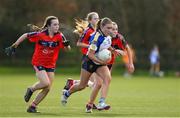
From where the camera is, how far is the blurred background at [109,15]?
47.2 m

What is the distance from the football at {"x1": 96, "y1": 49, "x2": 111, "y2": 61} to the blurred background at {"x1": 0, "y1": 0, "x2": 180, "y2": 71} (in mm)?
31961

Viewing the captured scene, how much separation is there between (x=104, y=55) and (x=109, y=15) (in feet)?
106

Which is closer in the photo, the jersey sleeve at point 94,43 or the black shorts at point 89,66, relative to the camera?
the jersey sleeve at point 94,43

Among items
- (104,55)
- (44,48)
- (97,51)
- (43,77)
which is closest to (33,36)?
(44,48)

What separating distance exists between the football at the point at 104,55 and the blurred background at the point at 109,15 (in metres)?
32.0

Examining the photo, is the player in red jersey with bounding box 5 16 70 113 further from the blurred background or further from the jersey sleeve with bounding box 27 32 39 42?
the blurred background

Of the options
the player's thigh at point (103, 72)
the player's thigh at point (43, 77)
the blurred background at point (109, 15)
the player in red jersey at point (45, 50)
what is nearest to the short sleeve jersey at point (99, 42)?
the player's thigh at point (103, 72)

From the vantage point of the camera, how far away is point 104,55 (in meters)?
14.2

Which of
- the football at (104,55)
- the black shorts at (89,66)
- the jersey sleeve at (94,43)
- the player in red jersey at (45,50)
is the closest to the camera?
the jersey sleeve at (94,43)

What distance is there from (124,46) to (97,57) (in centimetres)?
141

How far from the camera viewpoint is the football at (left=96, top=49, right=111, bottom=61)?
14.2 metres

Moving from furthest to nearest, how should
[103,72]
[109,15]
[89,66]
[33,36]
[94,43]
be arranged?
[109,15] < [33,36] < [103,72] < [89,66] < [94,43]

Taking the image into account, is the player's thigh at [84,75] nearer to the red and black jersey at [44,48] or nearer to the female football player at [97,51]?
the female football player at [97,51]

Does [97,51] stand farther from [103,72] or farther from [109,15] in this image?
[109,15]
